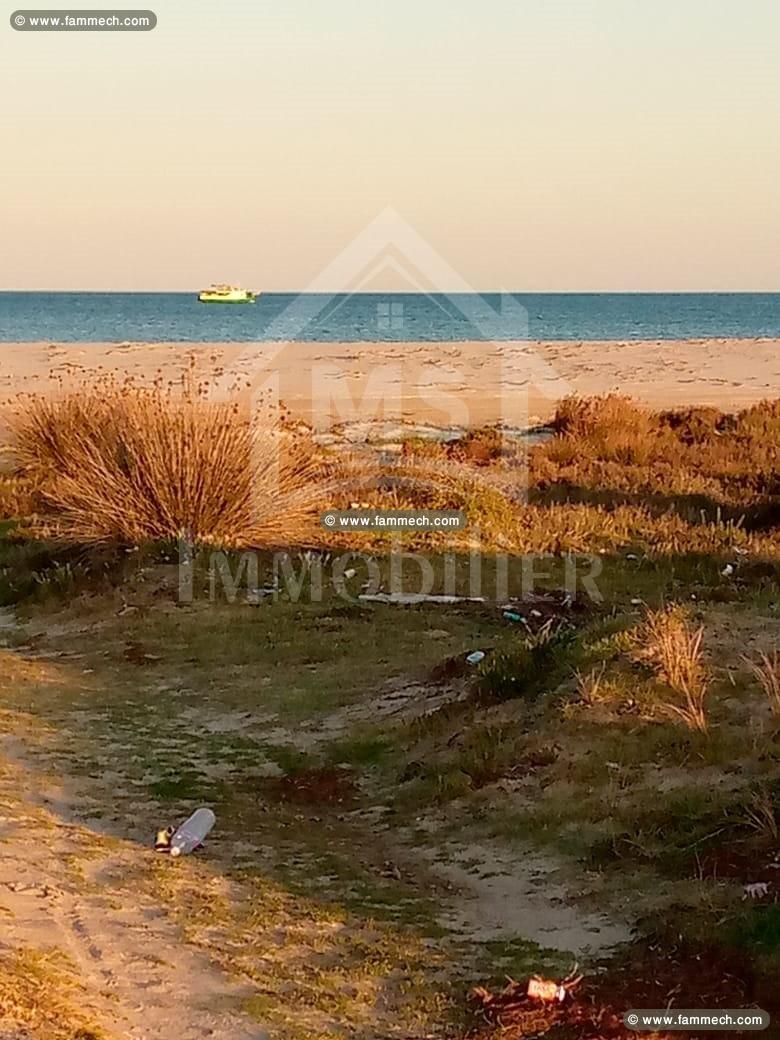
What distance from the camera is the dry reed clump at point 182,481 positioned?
45.5 feet

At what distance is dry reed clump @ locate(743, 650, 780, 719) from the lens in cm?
763

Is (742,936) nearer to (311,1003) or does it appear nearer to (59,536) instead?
(311,1003)

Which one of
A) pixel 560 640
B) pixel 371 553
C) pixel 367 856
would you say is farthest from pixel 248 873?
pixel 371 553

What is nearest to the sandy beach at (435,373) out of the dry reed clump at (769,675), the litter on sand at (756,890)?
the dry reed clump at (769,675)

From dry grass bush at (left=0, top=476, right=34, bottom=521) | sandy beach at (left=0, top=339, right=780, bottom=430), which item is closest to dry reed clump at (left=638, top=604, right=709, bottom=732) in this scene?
dry grass bush at (left=0, top=476, right=34, bottom=521)

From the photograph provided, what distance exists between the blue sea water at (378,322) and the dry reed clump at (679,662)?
5138 cm

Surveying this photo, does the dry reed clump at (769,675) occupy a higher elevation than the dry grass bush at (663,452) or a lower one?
lower

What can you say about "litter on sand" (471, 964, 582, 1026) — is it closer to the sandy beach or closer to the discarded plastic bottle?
the discarded plastic bottle

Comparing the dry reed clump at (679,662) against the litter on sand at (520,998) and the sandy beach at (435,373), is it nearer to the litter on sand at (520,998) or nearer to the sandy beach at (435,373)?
the litter on sand at (520,998)

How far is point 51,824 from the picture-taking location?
22.5ft

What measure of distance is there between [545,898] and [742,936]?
44.3 inches

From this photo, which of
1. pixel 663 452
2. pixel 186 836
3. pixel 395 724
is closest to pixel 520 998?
pixel 186 836

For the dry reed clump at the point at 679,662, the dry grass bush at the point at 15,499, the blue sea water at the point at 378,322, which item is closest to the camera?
the dry reed clump at the point at 679,662

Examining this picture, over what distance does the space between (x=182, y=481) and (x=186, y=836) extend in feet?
24.4
